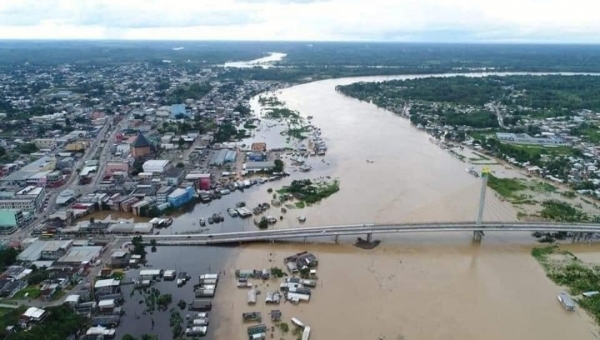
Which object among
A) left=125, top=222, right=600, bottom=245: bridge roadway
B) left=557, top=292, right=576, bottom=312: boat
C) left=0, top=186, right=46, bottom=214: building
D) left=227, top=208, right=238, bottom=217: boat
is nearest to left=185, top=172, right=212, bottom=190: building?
left=227, top=208, right=238, bottom=217: boat

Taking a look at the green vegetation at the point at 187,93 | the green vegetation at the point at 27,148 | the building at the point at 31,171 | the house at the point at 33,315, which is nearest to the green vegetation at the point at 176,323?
the house at the point at 33,315

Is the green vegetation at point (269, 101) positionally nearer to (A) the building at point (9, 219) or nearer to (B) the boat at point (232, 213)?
(B) the boat at point (232, 213)

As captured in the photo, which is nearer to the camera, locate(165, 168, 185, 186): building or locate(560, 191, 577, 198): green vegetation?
locate(560, 191, 577, 198): green vegetation

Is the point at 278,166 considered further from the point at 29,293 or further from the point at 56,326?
the point at 56,326

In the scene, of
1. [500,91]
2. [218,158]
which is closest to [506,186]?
[218,158]

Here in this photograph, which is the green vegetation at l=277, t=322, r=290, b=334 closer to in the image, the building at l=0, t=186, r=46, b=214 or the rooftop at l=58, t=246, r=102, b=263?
the rooftop at l=58, t=246, r=102, b=263

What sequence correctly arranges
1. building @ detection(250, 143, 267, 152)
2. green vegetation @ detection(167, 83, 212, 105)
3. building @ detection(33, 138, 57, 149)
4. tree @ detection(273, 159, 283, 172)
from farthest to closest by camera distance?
1. green vegetation @ detection(167, 83, 212, 105)
2. building @ detection(33, 138, 57, 149)
3. building @ detection(250, 143, 267, 152)
4. tree @ detection(273, 159, 283, 172)

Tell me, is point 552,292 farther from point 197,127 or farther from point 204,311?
point 197,127

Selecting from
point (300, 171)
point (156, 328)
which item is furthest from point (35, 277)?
point (300, 171)
